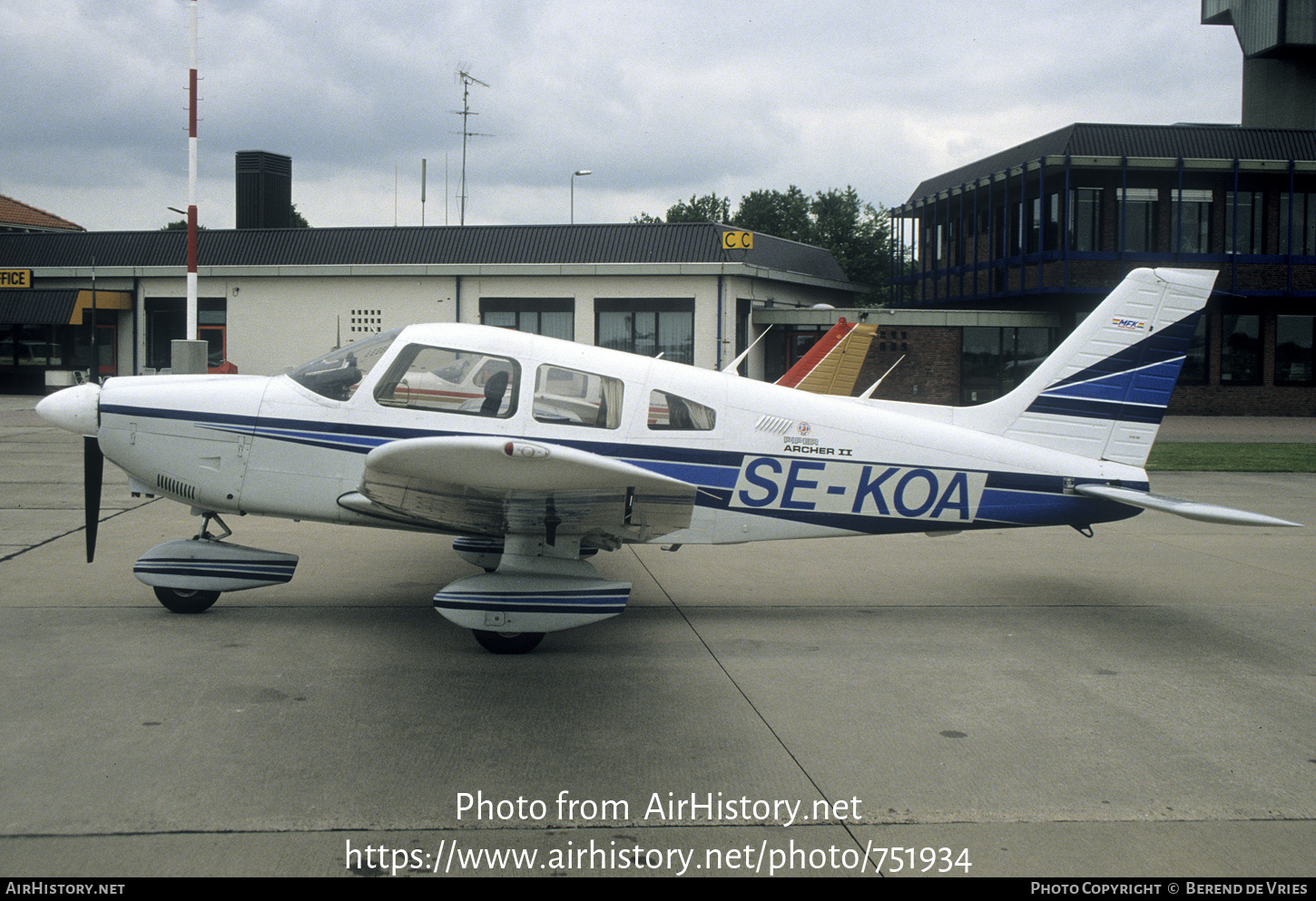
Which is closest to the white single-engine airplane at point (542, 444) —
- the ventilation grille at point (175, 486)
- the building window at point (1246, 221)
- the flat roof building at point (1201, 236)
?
the ventilation grille at point (175, 486)

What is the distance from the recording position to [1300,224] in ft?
98.7

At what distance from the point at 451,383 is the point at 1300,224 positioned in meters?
32.0

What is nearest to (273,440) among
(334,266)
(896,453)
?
(896,453)

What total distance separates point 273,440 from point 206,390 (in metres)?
0.61

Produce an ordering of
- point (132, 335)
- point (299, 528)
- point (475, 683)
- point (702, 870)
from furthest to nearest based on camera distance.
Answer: point (132, 335)
point (299, 528)
point (475, 683)
point (702, 870)

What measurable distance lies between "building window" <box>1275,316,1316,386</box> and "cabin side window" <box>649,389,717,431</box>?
1174 inches

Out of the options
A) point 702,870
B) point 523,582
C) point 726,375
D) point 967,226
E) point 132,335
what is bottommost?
point 702,870

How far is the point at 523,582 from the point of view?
20.0ft

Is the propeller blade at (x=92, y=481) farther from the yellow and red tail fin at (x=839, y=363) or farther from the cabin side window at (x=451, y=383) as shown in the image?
the yellow and red tail fin at (x=839, y=363)

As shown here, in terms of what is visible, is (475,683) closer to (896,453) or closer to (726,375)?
(726,375)

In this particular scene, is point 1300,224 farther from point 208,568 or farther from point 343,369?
point 208,568

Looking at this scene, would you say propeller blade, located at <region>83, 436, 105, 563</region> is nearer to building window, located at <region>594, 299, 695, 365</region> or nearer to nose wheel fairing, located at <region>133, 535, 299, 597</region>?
nose wheel fairing, located at <region>133, 535, 299, 597</region>

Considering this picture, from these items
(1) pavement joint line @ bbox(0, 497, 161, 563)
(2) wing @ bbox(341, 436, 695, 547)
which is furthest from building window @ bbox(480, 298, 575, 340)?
(2) wing @ bbox(341, 436, 695, 547)

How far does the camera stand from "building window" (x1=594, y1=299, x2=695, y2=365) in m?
27.8
